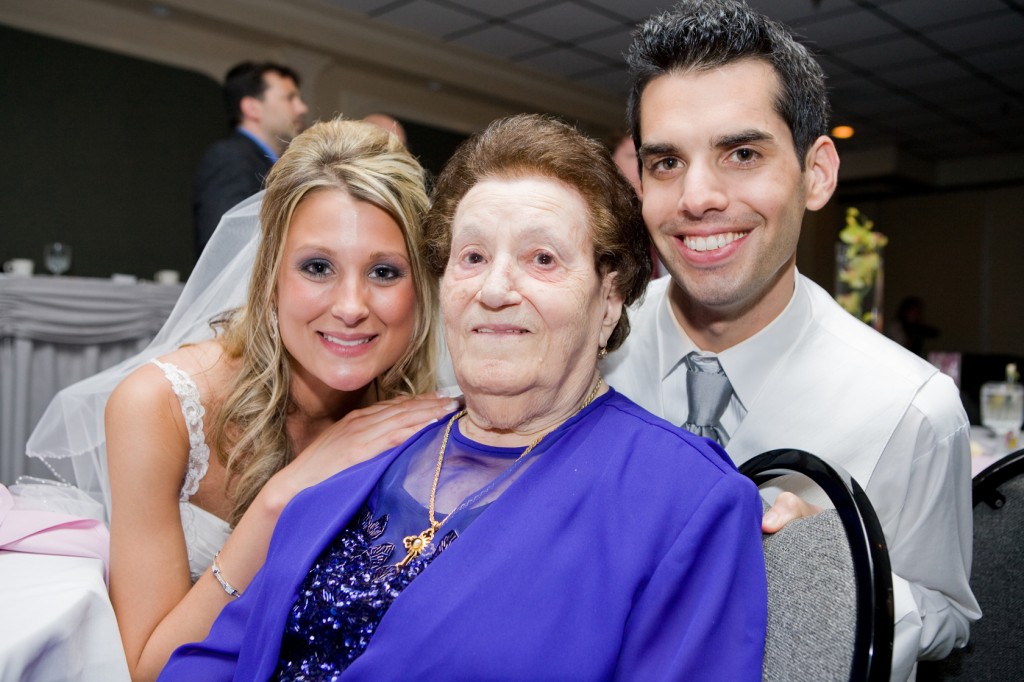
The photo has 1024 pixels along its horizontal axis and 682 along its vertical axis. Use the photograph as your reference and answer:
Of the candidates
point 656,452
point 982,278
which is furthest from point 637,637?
point 982,278

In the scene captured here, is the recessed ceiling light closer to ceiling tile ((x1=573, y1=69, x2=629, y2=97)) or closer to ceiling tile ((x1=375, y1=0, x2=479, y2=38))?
ceiling tile ((x1=573, y1=69, x2=629, y2=97))

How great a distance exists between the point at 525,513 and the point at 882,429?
0.75 meters

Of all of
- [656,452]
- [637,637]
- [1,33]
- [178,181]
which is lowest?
[637,637]

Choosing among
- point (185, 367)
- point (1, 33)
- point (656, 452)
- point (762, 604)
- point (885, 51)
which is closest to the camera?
point (762, 604)

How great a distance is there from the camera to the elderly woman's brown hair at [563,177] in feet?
4.53

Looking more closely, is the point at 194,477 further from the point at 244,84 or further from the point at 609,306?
the point at 244,84

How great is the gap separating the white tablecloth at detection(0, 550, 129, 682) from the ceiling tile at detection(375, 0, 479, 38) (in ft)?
19.8

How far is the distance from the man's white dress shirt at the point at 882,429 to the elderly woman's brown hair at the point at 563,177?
369 millimetres

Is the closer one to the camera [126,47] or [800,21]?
[126,47]

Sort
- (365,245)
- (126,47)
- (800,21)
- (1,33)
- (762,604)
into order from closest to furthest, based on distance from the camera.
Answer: (762,604)
(365,245)
(1,33)
(126,47)
(800,21)

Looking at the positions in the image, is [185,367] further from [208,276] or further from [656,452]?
[656,452]

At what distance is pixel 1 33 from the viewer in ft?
18.6

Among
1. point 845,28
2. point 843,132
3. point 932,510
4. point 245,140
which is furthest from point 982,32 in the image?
point 932,510

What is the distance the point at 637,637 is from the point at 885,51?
7808mm
